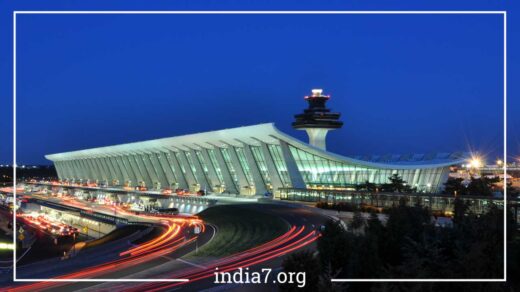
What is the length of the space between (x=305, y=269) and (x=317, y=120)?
58.2 m

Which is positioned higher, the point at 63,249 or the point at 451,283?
the point at 451,283

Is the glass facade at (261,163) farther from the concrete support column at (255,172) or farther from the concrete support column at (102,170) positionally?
the concrete support column at (102,170)

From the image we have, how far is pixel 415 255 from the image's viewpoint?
1148 centimetres

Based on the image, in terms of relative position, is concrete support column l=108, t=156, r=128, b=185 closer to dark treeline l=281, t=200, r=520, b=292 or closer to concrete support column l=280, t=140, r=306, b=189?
concrete support column l=280, t=140, r=306, b=189

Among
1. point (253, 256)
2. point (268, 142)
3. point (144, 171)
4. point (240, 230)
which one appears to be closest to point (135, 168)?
point (144, 171)

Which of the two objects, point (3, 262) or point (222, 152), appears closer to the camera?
point (3, 262)

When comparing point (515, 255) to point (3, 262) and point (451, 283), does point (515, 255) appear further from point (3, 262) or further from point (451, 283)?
point (3, 262)

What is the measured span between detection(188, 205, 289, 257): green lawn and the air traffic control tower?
35.0 m

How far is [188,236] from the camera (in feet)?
84.5

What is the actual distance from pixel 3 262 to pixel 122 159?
53472mm

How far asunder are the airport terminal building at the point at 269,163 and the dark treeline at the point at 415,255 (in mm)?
26801

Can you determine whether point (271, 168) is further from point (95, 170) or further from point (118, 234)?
point (95, 170)

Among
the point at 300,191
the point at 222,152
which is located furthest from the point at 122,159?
the point at 300,191

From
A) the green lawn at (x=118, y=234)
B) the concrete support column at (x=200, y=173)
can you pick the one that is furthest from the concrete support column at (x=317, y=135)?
the green lawn at (x=118, y=234)
